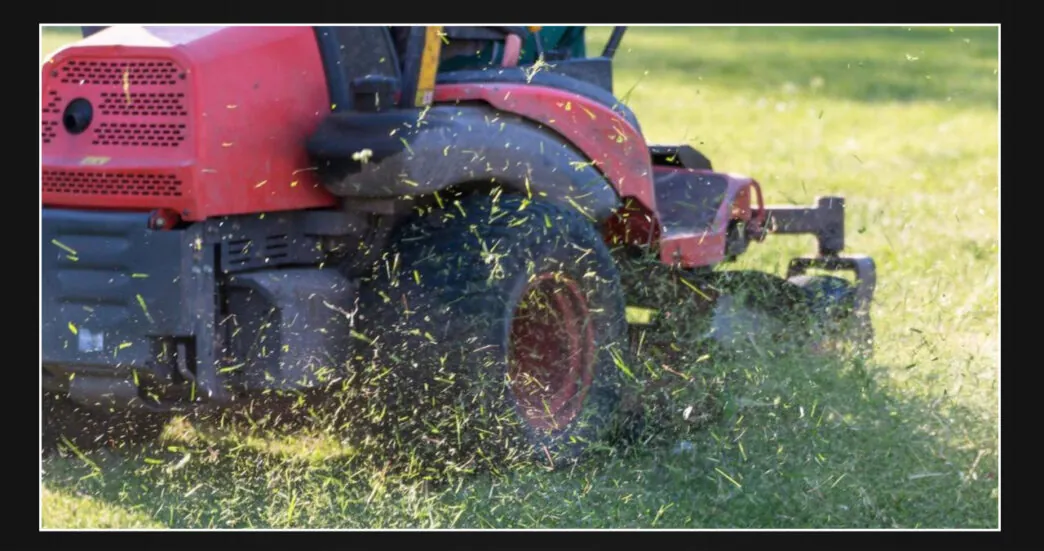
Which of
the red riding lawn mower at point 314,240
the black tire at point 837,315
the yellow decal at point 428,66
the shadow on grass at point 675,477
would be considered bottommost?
the shadow on grass at point 675,477

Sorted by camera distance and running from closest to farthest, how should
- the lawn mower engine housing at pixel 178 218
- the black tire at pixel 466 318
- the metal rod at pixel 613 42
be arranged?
the lawn mower engine housing at pixel 178 218 → the black tire at pixel 466 318 → the metal rod at pixel 613 42

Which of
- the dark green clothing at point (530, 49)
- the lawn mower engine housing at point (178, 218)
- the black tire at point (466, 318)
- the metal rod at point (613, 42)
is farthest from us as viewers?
the metal rod at point (613, 42)

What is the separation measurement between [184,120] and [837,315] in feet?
10.9

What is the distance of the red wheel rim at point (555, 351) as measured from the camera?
5.75 metres

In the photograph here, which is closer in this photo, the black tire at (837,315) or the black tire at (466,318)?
the black tire at (466,318)

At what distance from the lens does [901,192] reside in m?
12.0

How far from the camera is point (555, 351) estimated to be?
5.85m

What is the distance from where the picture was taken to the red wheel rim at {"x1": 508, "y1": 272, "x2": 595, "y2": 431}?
5.75 m

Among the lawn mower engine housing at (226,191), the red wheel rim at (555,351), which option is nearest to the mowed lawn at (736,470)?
the red wheel rim at (555,351)

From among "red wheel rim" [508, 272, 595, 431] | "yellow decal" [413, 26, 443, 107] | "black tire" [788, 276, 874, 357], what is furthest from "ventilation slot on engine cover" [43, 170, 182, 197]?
"black tire" [788, 276, 874, 357]

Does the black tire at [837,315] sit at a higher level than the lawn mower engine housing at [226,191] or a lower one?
lower

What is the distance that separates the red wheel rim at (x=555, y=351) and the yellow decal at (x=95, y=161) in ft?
4.90

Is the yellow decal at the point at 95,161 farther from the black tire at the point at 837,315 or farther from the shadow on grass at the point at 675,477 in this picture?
the black tire at the point at 837,315

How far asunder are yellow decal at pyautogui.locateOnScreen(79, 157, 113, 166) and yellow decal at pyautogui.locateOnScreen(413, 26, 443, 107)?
1067 millimetres
